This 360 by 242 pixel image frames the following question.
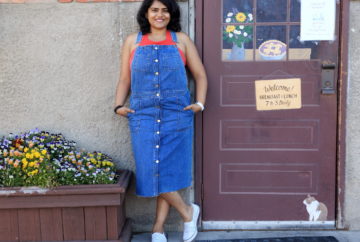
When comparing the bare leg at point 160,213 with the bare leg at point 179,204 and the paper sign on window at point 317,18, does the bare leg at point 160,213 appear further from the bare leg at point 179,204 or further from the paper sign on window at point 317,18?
the paper sign on window at point 317,18

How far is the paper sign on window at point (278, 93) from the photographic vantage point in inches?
131

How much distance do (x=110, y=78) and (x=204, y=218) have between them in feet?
4.74

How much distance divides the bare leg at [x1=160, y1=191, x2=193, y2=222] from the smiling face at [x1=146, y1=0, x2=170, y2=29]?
1295mm

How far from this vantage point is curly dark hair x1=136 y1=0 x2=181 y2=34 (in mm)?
Answer: 3047

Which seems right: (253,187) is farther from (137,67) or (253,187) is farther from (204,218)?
(137,67)

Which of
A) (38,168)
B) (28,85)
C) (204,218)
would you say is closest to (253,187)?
(204,218)

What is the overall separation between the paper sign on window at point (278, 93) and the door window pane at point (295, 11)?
49 centimetres

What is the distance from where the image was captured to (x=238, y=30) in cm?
330

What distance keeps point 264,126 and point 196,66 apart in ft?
2.58

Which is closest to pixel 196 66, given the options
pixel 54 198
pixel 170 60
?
pixel 170 60

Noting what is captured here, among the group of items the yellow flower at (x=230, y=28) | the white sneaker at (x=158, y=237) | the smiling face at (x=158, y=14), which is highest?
the smiling face at (x=158, y=14)

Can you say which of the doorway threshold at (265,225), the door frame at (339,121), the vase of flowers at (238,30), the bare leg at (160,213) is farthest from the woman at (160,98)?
the doorway threshold at (265,225)

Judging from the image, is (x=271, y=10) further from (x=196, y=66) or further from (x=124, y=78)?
(x=124, y=78)

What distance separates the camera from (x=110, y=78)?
131 inches
